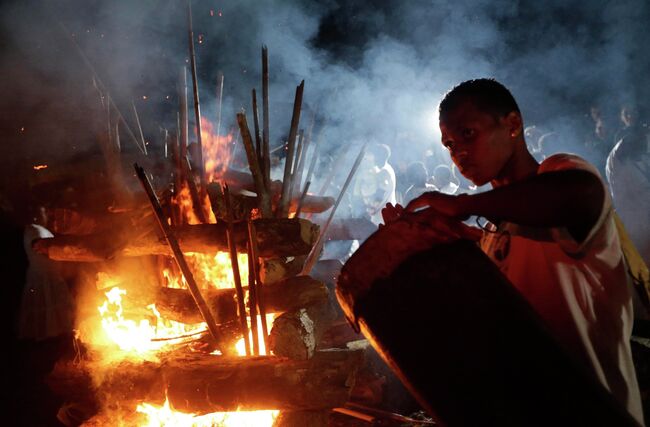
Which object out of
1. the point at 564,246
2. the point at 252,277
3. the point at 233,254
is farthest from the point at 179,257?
the point at 564,246

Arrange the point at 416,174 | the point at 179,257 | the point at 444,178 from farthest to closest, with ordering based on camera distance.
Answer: the point at 416,174 < the point at 444,178 < the point at 179,257

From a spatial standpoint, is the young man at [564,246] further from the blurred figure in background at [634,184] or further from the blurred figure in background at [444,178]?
the blurred figure in background at [444,178]

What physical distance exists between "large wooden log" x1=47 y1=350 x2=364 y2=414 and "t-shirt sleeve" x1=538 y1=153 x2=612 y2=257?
279 cm

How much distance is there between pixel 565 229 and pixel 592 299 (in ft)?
1.06

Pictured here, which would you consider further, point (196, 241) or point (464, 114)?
point (196, 241)

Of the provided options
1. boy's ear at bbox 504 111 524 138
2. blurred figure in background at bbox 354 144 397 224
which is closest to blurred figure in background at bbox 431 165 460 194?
blurred figure in background at bbox 354 144 397 224

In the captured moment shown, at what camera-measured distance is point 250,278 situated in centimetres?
395

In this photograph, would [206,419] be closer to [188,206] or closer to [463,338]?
[188,206]

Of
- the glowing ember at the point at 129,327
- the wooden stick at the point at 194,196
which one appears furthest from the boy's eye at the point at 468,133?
the glowing ember at the point at 129,327

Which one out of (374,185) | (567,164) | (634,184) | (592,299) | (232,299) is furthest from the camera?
(374,185)

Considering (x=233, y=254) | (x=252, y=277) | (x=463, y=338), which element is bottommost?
(x=463, y=338)

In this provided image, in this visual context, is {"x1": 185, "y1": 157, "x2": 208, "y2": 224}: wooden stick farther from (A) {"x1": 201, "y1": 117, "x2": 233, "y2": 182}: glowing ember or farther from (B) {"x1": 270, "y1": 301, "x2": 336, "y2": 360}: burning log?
(B) {"x1": 270, "y1": 301, "x2": 336, "y2": 360}: burning log

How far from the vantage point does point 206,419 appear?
4.16 m

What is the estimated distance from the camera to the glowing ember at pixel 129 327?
16.0 ft
